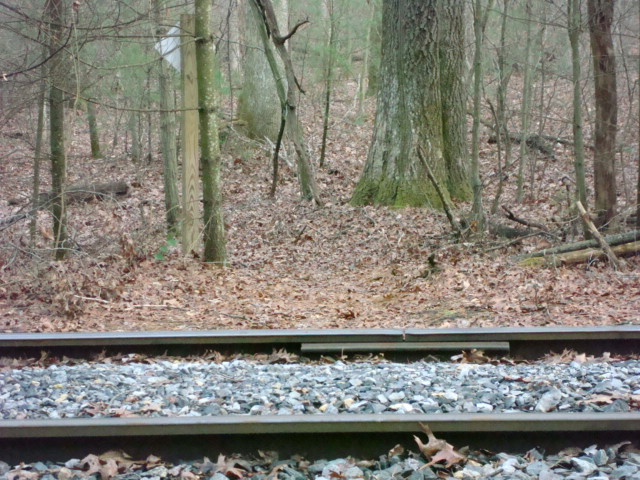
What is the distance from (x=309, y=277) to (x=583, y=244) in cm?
427

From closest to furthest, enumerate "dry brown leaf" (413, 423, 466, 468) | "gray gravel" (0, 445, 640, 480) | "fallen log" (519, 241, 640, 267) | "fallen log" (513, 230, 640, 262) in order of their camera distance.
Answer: "gray gravel" (0, 445, 640, 480) → "dry brown leaf" (413, 423, 466, 468) → "fallen log" (519, 241, 640, 267) → "fallen log" (513, 230, 640, 262)

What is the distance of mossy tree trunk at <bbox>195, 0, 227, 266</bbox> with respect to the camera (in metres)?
10.1

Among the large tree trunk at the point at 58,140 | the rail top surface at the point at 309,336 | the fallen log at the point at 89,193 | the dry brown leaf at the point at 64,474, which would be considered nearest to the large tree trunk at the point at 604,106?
the rail top surface at the point at 309,336

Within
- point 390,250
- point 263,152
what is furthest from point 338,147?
point 390,250

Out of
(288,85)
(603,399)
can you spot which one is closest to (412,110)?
(288,85)

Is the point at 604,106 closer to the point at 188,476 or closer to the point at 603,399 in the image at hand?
the point at 603,399

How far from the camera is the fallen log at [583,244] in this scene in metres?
9.49

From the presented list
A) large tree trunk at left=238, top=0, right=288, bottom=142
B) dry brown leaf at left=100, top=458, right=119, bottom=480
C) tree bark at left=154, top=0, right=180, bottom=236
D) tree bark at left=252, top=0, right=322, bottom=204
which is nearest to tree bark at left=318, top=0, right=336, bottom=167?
large tree trunk at left=238, top=0, right=288, bottom=142

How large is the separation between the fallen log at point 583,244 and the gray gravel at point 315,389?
448cm

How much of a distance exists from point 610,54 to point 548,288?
4.97 meters

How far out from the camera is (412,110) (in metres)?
14.0

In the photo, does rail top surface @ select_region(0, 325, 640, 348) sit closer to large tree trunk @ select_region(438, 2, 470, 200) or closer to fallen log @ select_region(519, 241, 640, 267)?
fallen log @ select_region(519, 241, 640, 267)

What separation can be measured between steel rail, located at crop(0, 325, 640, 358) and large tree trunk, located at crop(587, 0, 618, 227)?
17.7 feet

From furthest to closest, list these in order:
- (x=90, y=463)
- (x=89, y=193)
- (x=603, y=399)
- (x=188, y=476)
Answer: (x=89, y=193)
(x=603, y=399)
(x=90, y=463)
(x=188, y=476)
